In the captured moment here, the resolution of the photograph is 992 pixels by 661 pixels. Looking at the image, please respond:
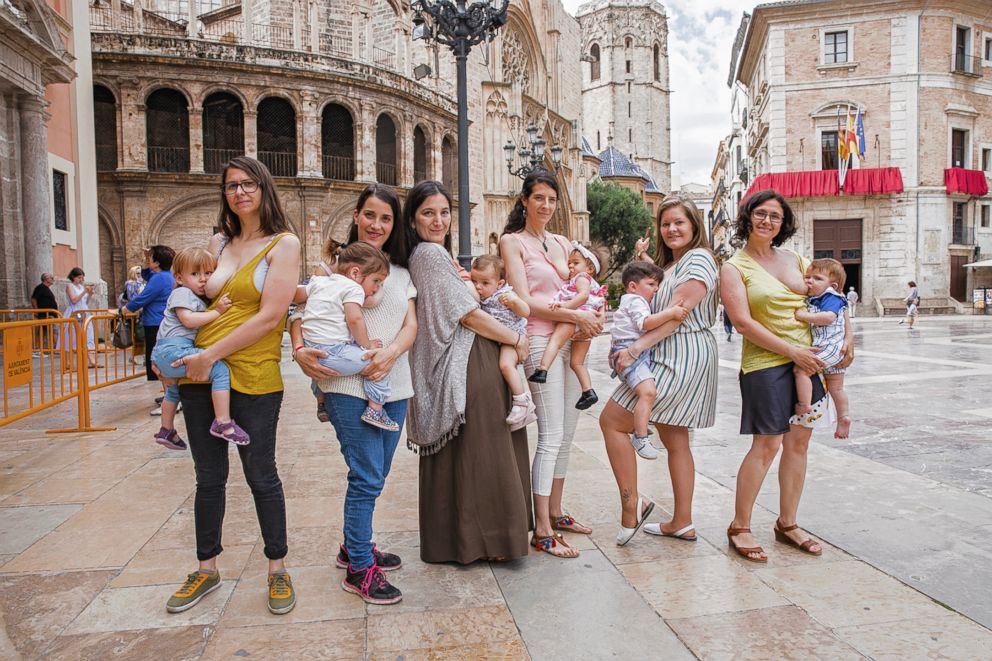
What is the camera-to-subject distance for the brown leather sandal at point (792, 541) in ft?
12.1

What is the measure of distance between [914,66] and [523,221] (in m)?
A: 34.2

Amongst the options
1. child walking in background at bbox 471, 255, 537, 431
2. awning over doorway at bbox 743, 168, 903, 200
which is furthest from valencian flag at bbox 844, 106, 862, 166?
child walking in background at bbox 471, 255, 537, 431

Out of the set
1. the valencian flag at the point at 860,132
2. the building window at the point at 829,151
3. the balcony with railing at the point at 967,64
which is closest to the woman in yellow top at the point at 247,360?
the valencian flag at the point at 860,132

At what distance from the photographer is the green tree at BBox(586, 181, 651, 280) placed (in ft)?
170

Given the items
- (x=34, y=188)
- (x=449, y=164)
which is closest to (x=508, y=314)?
(x=34, y=188)

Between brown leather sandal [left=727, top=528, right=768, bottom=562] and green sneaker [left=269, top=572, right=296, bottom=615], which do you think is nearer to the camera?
green sneaker [left=269, top=572, right=296, bottom=615]

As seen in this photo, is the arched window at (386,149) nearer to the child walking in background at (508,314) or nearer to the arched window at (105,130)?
the arched window at (105,130)

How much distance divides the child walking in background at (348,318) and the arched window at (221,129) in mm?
25662

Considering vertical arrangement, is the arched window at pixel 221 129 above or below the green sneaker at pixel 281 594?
above

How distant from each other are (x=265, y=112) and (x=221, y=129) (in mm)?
1742

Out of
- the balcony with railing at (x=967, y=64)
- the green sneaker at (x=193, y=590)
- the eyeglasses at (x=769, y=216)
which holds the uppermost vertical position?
the balcony with railing at (x=967, y=64)

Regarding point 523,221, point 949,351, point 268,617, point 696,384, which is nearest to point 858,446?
point 696,384

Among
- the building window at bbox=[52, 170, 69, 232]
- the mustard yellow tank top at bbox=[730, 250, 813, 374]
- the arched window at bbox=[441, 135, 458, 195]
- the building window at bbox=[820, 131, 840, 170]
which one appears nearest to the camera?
the mustard yellow tank top at bbox=[730, 250, 813, 374]

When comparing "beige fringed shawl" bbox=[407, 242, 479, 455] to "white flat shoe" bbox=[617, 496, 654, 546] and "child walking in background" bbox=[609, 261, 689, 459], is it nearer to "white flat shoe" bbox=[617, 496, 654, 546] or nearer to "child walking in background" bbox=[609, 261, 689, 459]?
"child walking in background" bbox=[609, 261, 689, 459]
